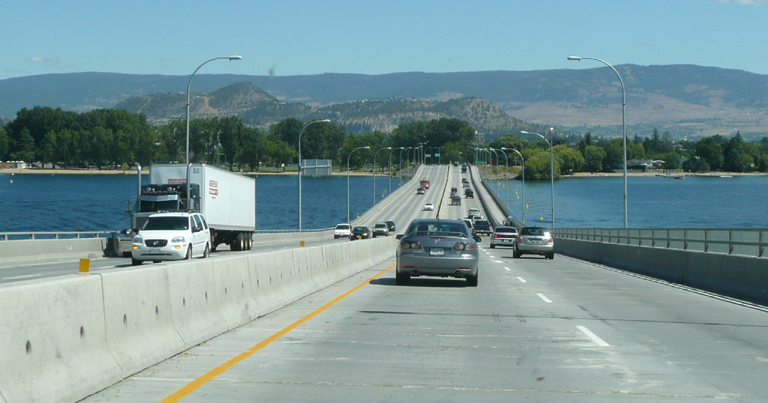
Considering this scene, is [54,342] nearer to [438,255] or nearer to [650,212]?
[438,255]

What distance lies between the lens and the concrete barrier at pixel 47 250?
2972 centimetres

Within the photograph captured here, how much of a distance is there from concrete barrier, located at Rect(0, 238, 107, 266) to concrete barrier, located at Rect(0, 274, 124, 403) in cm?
2372

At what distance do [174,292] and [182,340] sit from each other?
57cm

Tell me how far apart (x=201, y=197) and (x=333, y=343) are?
26870 mm

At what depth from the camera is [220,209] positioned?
39.7 metres

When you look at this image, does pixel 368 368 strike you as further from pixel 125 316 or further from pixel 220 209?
pixel 220 209

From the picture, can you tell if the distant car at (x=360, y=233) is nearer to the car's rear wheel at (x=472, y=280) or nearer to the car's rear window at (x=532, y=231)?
the car's rear window at (x=532, y=231)

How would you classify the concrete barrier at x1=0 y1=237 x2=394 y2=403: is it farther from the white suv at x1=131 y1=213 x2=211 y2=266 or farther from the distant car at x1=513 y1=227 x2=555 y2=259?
the distant car at x1=513 y1=227 x2=555 y2=259

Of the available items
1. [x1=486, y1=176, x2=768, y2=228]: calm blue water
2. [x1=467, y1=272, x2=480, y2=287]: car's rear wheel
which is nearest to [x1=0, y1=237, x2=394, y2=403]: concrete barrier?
[x1=467, y1=272, x2=480, y2=287]: car's rear wheel

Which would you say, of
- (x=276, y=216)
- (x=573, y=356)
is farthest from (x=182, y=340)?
(x=276, y=216)

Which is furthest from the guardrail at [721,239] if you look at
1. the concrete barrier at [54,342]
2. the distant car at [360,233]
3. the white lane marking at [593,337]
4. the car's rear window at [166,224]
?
the distant car at [360,233]

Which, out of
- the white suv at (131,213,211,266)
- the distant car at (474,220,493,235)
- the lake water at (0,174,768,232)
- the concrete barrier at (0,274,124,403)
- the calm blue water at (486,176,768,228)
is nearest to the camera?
the concrete barrier at (0,274,124,403)

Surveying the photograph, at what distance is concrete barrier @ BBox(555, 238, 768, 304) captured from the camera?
56.6 ft

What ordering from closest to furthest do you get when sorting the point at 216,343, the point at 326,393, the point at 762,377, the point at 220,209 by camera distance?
the point at 326,393 → the point at 762,377 → the point at 216,343 → the point at 220,209
